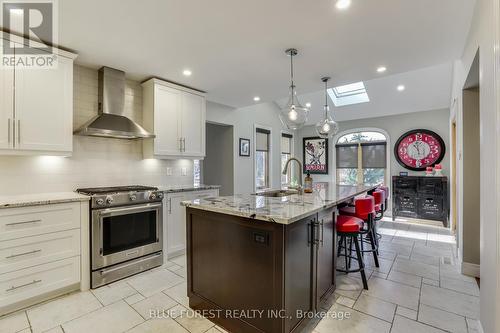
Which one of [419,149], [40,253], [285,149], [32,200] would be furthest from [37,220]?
[419,149]

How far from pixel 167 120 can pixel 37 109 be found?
4.96 feet

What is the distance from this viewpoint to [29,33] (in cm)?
237

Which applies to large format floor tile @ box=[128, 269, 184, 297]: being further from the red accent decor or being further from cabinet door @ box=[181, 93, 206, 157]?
the red accent decor

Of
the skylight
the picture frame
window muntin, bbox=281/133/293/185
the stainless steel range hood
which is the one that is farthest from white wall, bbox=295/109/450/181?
the stainless steel range hood

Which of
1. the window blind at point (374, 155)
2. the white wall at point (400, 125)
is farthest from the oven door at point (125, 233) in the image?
the window blind at point (374, 155)

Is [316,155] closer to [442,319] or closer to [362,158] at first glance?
[362,158]

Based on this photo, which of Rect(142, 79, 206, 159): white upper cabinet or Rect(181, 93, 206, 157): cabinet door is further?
Rect(181, 93, 206, 157): cabinet door

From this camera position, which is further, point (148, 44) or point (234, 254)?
point (148, 44)

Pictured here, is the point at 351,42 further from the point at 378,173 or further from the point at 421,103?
the point at 378,173

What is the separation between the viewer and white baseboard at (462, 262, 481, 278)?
2.80 m

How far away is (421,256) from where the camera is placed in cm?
350

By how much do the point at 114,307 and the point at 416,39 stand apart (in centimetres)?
399

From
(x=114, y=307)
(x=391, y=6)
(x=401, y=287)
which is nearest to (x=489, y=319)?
(x=401, y=287)

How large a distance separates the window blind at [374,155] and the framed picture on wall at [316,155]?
1.05 metres
